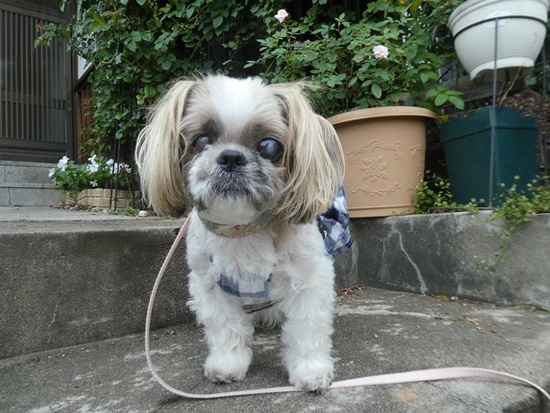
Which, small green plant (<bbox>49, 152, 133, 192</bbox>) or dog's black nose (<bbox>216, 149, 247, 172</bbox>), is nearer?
dog's black nose (<bbox>216, 149, 247, 172</bbox>)

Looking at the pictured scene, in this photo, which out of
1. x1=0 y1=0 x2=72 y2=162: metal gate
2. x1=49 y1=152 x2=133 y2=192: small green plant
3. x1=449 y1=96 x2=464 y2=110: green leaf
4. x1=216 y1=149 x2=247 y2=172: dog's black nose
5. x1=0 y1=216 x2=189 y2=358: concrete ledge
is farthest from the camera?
x1=0 y1=0 x2=72 y2=162: metal gate

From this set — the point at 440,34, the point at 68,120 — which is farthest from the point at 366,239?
the point at 68,120

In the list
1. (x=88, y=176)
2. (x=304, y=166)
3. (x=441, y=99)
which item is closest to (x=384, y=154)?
(x=441, y=99)

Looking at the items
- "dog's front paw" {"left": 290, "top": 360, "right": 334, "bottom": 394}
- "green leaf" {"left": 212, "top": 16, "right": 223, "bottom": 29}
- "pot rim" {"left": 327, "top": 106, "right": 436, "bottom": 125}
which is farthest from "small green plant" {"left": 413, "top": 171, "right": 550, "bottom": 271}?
"green leaf" {"left": 212, "top": 16, "right": 223, "bottom": 29}

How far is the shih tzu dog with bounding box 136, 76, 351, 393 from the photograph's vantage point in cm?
134

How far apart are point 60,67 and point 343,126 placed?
499cm

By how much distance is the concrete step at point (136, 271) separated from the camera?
1.74 meters

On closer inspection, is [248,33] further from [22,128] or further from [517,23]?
[22,128]

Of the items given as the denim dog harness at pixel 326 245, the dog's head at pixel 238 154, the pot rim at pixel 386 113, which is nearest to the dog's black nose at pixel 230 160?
the dog's head at pixel 238 154

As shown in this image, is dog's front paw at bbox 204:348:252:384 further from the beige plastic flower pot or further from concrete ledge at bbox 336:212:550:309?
the beige plastic flower pot

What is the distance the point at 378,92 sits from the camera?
8.80ft

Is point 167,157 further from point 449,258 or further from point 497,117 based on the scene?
point 497,117

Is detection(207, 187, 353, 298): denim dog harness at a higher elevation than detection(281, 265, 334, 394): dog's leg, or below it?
higher

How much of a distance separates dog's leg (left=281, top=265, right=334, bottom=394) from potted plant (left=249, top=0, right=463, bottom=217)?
4.21 feet
